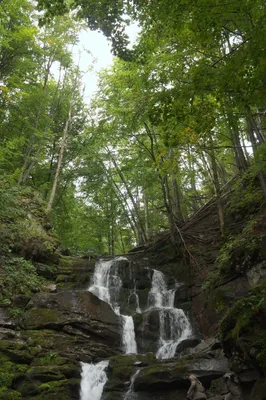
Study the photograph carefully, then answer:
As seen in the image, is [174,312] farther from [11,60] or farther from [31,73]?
[31,73]

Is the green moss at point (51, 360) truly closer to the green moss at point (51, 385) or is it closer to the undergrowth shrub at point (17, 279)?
the green moss at point (51, 385)

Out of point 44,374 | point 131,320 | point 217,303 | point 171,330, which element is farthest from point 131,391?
point 217,303

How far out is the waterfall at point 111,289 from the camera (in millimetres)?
10914

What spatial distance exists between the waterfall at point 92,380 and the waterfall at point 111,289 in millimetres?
2097

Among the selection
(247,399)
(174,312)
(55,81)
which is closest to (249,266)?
(174,312)

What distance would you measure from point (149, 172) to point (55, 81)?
432 inches

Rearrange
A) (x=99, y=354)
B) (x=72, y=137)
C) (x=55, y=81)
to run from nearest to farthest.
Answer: (x=99, y=354) → (x=72, y=137) → (x=55, y=81)

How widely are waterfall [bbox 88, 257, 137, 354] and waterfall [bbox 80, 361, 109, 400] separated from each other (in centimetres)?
210

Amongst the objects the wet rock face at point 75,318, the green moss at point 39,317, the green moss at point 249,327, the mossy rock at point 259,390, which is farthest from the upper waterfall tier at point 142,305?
the mossy rock at point 259,390

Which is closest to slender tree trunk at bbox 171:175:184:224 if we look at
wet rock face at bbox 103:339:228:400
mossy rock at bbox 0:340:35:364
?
wet rock face at bbox 103:339:228:400

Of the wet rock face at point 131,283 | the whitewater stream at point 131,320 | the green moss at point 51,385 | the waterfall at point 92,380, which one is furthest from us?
the wet rock face at point 131,283

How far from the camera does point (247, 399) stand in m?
5.88

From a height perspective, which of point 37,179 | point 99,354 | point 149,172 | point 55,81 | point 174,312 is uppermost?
point 55,81

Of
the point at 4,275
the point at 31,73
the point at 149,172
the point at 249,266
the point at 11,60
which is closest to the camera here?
the point at 249,266
